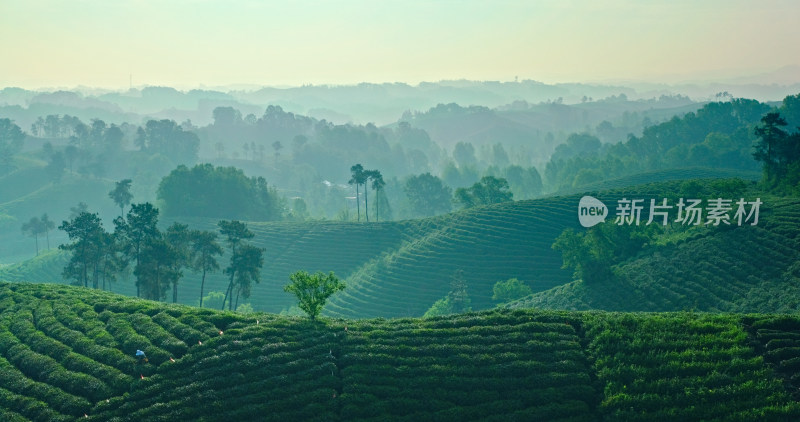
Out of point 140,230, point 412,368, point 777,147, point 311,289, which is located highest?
point 777,147

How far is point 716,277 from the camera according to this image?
5572cm

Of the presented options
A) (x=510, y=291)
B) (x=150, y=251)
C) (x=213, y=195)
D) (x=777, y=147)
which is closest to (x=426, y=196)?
(x=213, y=195)

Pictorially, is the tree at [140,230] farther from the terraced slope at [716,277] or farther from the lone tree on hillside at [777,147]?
the lone tree on hillside at [777,147]

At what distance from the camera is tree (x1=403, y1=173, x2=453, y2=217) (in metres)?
156

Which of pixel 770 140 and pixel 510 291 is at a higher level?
pixel 770 140

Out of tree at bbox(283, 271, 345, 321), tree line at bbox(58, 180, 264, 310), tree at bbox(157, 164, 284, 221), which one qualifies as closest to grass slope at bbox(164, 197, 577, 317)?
tree line at bbox(58, 180, 264, 310)

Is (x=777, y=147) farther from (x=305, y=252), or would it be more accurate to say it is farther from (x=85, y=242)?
(x=85, y=242)

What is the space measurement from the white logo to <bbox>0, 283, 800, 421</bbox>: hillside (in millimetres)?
44429

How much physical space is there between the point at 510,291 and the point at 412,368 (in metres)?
40.5

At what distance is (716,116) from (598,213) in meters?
129

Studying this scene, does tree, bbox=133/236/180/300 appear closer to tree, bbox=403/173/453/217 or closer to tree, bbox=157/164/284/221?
tree, bbox=157/164/284/221

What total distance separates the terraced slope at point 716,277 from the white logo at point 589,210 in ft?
60.9

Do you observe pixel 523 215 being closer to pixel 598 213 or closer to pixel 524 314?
pixel 598 213

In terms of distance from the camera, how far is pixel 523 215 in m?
92.4
